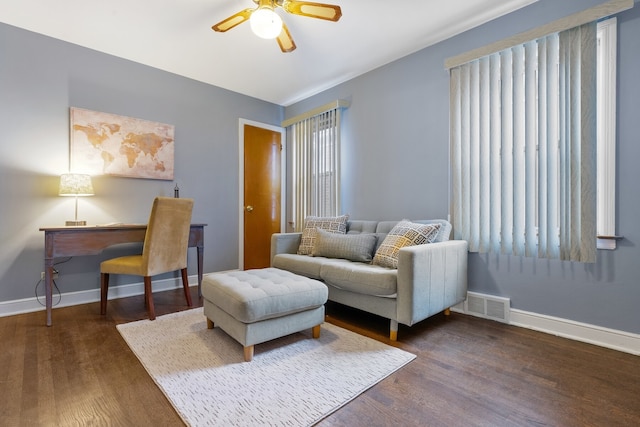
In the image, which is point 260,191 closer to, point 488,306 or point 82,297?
point 82,297

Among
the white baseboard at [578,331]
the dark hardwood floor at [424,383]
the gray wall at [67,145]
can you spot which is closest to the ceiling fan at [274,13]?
the gray wall at [67,145]

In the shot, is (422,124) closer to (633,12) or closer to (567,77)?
(567,77)

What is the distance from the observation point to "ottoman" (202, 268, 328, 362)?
1724 mm

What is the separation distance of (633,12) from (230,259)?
4246 mm

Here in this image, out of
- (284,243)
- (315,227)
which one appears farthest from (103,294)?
(315,227)

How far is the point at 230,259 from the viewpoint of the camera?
13.1ft

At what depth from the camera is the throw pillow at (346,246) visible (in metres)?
2.68

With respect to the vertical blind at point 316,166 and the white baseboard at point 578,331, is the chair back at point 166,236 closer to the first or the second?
the vertical blind at point 316,166

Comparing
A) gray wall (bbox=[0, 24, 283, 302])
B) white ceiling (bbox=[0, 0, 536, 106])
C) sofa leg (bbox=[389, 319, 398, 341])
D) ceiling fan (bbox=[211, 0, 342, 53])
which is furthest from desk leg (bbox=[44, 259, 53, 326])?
sofa leg (bbox=[389, 319, 398, 341])

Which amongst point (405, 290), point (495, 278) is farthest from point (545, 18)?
point (405, 290)

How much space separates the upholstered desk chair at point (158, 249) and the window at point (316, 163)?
1.70 metres

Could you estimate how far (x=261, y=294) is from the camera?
5.75ft

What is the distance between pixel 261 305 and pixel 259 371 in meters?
0.35

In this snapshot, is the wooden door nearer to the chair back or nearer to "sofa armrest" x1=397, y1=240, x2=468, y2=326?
the chair back
